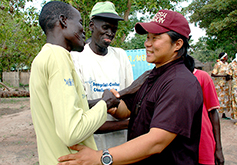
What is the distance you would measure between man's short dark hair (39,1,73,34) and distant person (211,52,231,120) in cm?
706

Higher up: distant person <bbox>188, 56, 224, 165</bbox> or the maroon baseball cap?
the maroon baseball cap

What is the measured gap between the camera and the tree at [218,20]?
15.6 m

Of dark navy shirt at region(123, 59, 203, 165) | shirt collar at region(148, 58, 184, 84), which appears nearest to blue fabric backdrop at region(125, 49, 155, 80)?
shirt collar at region(148, 58, 184, 84)

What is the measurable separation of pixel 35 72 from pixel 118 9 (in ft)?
19.1

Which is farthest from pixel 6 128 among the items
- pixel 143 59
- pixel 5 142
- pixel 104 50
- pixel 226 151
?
pixel 226 151

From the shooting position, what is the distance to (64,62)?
119 cm

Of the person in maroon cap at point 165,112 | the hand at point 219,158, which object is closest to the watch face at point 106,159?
the person in maroon cap at point 165,112

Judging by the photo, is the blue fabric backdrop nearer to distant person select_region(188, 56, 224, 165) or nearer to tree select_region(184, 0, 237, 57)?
distant person select_region(188, 56, 224, 165)

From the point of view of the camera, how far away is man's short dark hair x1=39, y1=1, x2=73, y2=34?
1394mm

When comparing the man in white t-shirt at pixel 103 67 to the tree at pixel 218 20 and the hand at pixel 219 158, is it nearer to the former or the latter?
the hand at pixel 219 158

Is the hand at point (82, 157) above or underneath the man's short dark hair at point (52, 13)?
underneath

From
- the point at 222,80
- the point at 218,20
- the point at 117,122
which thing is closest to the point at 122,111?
the point at 117,122

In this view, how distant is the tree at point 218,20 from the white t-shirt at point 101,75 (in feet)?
51.5

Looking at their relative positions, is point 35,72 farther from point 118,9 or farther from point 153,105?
point 118,9
